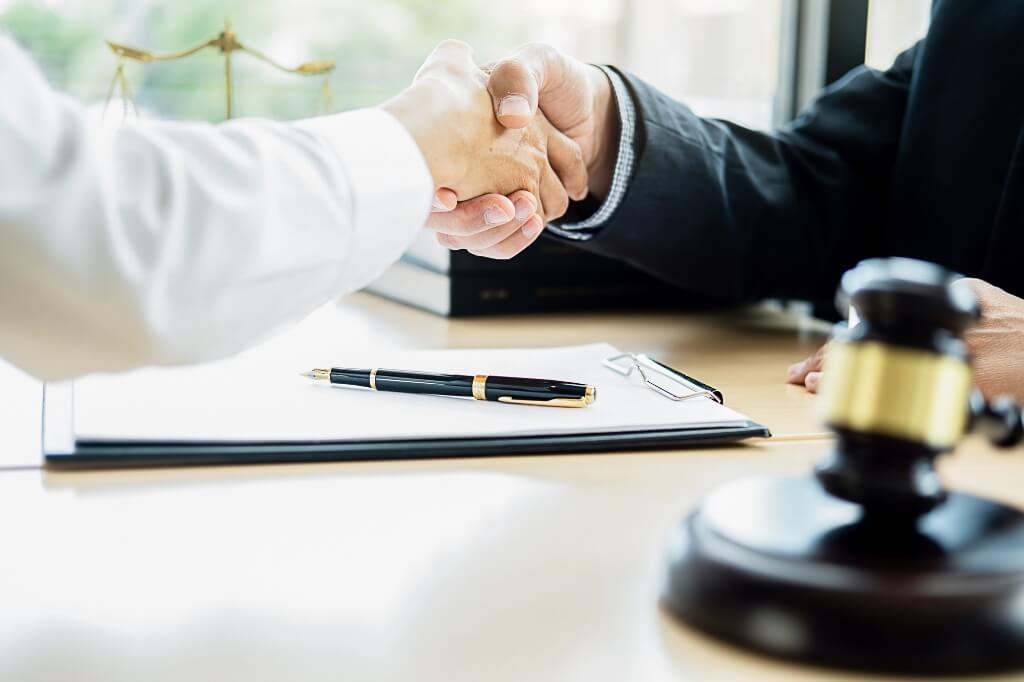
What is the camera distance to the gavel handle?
425 mm

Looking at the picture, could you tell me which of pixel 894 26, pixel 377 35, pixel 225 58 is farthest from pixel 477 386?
pixel 377 35

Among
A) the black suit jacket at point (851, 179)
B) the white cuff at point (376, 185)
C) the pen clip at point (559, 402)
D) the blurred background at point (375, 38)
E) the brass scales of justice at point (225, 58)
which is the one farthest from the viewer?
the blurred background at point (375, 38)

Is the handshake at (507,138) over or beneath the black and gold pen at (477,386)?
over

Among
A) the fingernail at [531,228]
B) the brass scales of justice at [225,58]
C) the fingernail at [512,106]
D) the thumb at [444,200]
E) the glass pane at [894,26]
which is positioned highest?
the glass pane at [894,26]

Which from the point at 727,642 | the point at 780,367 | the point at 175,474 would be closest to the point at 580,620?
the point at 727,642

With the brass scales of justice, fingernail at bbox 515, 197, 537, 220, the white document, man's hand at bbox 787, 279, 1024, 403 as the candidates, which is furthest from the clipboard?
the brass scales of justice

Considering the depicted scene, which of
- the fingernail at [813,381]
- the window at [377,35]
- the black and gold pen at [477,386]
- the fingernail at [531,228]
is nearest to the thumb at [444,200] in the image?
the fingernail at [531,228]

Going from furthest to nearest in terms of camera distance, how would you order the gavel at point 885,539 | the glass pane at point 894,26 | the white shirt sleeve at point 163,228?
the glass pane at point 894,26, the white shirt sleeve at point 163,228, the gavel at point 885,539

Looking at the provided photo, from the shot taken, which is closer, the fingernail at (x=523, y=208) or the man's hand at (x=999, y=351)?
the man's hand at (x=999, y=351)

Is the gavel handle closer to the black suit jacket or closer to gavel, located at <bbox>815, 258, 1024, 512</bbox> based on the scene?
gavel, located at <bbox>815, 258, 1024, 512</bbox>

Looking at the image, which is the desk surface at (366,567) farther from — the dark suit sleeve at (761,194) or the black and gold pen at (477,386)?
the dark suit sleeve at (761,194)

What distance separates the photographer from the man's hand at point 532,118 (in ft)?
3.30

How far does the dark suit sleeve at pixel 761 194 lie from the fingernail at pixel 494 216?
0.14 metres

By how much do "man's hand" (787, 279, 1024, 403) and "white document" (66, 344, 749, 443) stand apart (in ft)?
0.71
